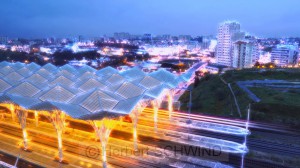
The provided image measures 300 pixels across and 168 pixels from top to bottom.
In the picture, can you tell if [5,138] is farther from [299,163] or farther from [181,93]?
[181,93]

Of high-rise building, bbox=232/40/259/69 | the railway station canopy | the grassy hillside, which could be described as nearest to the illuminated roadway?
the railway station canopy

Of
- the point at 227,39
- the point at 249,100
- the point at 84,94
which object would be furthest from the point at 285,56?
the point at 84,94

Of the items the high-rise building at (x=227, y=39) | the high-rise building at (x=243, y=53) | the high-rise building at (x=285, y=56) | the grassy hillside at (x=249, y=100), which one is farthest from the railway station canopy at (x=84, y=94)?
the high-rise building at (x=285, y=56)

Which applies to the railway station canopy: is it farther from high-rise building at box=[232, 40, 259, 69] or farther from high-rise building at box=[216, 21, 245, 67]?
high-rise building at box=[216, 21, 245, 67]

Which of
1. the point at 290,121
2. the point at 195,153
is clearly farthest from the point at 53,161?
the point at 290,121

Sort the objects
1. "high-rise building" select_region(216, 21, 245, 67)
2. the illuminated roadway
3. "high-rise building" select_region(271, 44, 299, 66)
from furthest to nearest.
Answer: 1. "high-rise building" select_region(271, 44, 299, 66)
2. "high-rise building" select_region(216, 21, 245, 67)
3. the illuminated roadway

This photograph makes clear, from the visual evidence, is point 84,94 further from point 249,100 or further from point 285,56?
point 285,56
